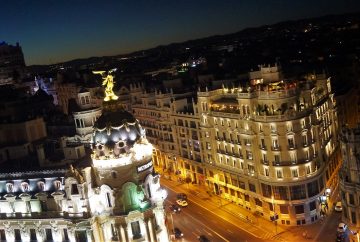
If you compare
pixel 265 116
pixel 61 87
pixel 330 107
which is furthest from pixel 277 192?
pixel 61 87

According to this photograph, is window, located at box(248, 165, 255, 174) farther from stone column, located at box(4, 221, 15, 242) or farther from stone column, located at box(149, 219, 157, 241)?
stone column, located at box(4, 221, 15, 242)

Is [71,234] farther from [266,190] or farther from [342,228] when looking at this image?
[342,228]

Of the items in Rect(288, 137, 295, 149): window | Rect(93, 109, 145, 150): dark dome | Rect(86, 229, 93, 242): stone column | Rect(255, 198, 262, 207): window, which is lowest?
Rect(255, 198, 262, 207): window

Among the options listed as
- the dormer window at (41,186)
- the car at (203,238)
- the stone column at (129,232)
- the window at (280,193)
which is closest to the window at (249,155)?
the window at (280,193)

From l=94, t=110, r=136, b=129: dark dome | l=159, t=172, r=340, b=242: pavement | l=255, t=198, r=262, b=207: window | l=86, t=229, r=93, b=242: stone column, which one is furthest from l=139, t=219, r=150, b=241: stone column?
l=255, t=198, r=262, b=207: window

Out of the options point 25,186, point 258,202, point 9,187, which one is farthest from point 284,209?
point 9,187
